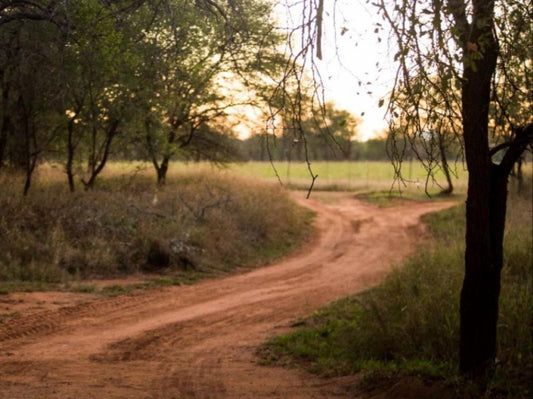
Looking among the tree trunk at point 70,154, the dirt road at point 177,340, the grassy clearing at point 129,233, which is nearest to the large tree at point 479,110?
the dirt road at point 177,340

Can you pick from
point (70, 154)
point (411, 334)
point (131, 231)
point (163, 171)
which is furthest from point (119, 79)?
point (411, 334)

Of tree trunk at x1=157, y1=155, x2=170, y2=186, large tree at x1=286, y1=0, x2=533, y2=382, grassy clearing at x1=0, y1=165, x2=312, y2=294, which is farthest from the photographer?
tree trunk at x1=157, y1=155, x2=170, y2=186

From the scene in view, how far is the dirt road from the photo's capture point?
6691mm

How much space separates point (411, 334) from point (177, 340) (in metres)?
3.17

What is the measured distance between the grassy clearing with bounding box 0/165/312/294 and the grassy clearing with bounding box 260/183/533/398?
4.06 meters

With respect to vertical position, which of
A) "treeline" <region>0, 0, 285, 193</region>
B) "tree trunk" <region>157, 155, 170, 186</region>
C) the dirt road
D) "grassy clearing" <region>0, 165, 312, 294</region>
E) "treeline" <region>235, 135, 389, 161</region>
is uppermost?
"treeline" <region>0, 0, 285, 193</region>

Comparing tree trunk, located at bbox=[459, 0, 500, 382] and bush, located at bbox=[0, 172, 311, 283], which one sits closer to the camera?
tree trunk, located at bbox=[459, 0, 500, 382]

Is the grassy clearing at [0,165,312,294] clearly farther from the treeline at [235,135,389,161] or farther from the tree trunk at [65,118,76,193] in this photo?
the treeline at [235,135,389,161]

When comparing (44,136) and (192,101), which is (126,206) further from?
(192,101)

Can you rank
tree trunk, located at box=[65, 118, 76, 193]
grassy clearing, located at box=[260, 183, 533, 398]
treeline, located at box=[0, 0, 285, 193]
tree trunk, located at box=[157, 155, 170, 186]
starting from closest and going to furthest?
grassy clearing, located at box=[260, 183, 533, 398], treeline, located at box=[0, 0, 285, 193], tree trunk, located at box=[65, 118, 76, 193], tree trunk, located at box=[157, 155, 170, 186]

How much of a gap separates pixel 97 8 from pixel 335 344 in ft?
17.8

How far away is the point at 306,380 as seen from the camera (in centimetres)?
754

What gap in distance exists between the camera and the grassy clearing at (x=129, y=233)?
12094mm

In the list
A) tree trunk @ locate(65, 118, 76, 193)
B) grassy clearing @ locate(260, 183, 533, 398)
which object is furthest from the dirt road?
tree trunk @ locate(65, 118, 76, 193)
